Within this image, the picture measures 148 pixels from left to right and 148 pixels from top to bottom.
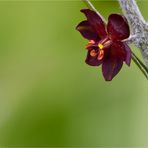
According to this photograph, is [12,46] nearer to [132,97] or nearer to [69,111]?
[69,111]

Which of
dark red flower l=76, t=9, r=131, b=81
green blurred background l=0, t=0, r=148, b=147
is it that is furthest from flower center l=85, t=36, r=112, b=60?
green blurred background l=0, t=0, r=148, b=147

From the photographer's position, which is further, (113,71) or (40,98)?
(40,98)

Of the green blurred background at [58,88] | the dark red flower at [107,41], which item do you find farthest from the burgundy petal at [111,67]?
the green blurred background at [58,88]

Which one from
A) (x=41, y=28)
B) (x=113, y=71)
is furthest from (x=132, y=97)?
(x=113, y=71)

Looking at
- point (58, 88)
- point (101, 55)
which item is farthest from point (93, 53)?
point (58, 88)

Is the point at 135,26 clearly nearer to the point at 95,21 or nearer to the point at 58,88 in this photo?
the point at 95,21

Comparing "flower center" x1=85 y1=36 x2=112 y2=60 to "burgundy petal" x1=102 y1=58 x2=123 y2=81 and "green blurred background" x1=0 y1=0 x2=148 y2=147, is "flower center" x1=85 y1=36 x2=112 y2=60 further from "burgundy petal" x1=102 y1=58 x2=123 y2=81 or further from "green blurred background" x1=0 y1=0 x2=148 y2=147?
"green blurred background" x1=0 y1=0 x2=148 y2=147

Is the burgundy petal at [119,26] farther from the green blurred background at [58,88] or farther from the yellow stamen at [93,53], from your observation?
the green blurred background at [58,88]

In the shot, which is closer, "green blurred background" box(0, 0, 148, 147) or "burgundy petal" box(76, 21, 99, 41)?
"burgundy petal" box(76, 21, 99, 41)
